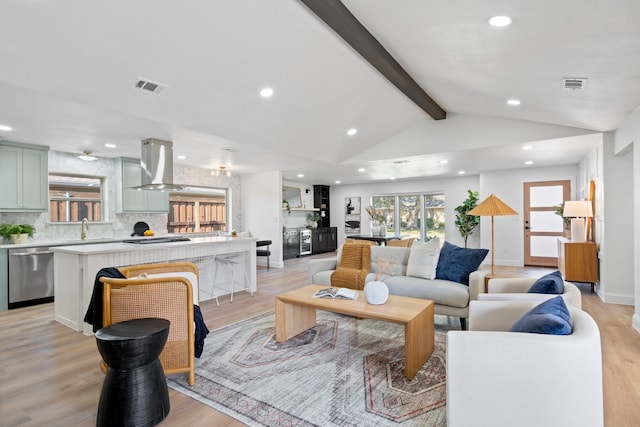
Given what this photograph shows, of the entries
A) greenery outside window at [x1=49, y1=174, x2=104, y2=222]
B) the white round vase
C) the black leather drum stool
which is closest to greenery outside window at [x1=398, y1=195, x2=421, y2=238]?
the white round vase

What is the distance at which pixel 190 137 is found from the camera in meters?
4.66

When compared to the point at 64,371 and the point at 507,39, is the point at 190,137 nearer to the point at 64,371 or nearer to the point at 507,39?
the point at 64,371

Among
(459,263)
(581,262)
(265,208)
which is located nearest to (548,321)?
(459,263)

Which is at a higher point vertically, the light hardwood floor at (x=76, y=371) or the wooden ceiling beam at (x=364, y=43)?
the wooden ceiling beam at (x=364, y=43)

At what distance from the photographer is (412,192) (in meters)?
10.3

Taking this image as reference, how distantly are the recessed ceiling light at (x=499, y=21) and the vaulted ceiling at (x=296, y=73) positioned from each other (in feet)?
0.16

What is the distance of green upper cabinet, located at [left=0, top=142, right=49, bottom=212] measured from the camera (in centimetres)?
486

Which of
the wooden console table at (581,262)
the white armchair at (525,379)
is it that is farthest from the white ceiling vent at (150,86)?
the wooden console table at (581,262)

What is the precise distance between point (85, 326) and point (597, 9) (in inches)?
199

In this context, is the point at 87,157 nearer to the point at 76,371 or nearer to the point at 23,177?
the point at 23,177

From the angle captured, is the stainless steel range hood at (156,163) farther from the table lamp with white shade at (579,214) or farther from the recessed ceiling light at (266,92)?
the table lamp with white shade at (579,214)

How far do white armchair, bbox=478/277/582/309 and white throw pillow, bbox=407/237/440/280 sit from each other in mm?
950

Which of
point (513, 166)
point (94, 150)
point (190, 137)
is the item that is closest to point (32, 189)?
point (94, 150)

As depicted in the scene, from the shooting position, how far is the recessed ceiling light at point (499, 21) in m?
2.33
